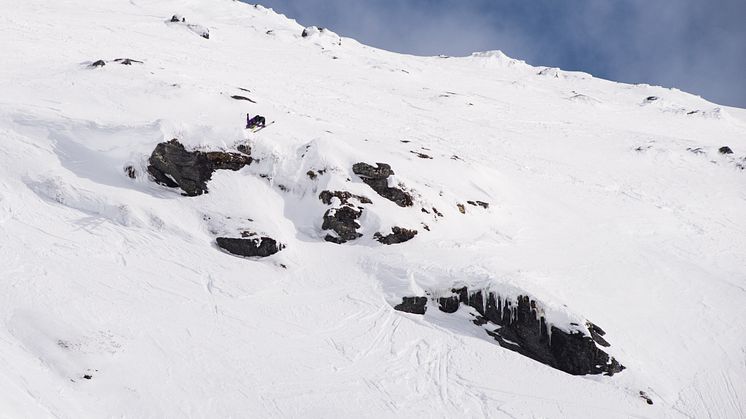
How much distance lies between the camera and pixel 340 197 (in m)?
16.7

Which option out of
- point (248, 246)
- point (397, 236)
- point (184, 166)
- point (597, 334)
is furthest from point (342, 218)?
point (597, 334)

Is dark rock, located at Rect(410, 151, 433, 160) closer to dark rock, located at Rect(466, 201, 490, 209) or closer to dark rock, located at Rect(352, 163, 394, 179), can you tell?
dark rock, located at Rect(466, 201, 490, 209)

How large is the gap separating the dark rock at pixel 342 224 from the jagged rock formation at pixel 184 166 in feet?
15.2

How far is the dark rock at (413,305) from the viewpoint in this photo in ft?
44.9

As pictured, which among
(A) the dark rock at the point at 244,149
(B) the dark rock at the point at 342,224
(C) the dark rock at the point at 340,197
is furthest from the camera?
(A) the dark rock at the point at 244,149

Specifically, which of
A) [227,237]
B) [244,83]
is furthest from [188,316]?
[244,83]

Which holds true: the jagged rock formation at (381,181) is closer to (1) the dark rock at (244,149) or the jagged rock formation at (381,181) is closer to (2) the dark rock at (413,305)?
(1) the dark rock at (244,149)

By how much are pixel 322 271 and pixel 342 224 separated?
222 cm

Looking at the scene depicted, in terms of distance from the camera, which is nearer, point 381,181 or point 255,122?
point 381,181

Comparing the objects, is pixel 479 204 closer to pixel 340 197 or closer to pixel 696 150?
pixel 340 197

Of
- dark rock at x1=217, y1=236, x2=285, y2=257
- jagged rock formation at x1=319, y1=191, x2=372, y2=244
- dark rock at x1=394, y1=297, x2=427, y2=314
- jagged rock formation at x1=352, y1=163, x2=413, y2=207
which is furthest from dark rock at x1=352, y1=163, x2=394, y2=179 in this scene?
dark rock at x1=394, y1=297, x2=427, y2=314

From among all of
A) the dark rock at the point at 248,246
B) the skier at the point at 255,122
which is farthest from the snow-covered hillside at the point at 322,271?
the skier at the point at 255,122

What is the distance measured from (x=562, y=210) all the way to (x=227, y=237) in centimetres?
1760

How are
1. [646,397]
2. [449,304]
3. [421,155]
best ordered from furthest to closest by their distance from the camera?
[421,155], [449,304], [646,397]
